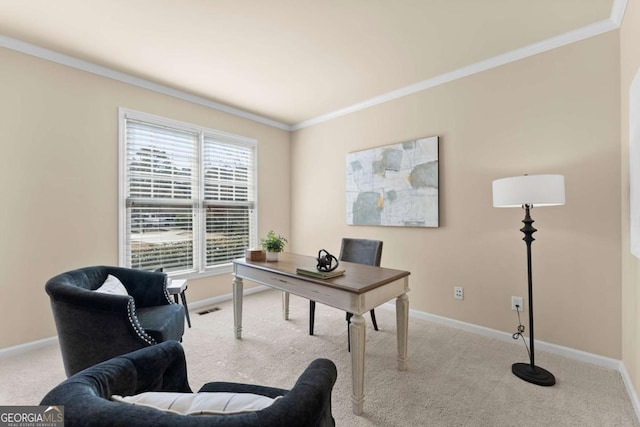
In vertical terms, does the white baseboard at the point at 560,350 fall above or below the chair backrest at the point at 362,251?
below

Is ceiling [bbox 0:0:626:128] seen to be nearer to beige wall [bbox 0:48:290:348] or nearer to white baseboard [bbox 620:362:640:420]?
beige wall [bbox 0:48:290:348]

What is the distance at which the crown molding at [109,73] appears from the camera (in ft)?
8.09

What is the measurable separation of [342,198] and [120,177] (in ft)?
8.55

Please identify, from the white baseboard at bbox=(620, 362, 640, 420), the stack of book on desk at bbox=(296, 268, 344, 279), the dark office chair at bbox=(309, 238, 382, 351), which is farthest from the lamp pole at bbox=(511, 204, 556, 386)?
the stack of book on desk at bbox=(296, 268, 344, 279)

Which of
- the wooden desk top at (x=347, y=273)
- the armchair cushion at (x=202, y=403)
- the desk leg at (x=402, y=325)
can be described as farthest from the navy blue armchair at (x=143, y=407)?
the desk leg at (x=402, y=325)

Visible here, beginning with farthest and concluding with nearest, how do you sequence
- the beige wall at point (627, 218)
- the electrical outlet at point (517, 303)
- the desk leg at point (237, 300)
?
the desk leg at point (237, 300) < the electrical outlet at point (517, 303) < the beige wall at point (627, 218)

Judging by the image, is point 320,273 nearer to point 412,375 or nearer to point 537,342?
point 412,375

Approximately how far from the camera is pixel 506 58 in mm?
2652

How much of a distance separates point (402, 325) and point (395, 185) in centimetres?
176

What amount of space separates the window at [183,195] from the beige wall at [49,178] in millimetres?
144

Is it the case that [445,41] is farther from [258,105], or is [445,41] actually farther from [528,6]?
[258,105]

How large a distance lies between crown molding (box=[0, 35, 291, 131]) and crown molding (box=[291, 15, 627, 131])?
165 cm

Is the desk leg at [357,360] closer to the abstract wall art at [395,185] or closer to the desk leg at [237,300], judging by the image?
the desk leg at [237,300]

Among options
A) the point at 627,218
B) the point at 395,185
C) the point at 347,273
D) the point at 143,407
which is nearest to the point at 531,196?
the point at 627,218
